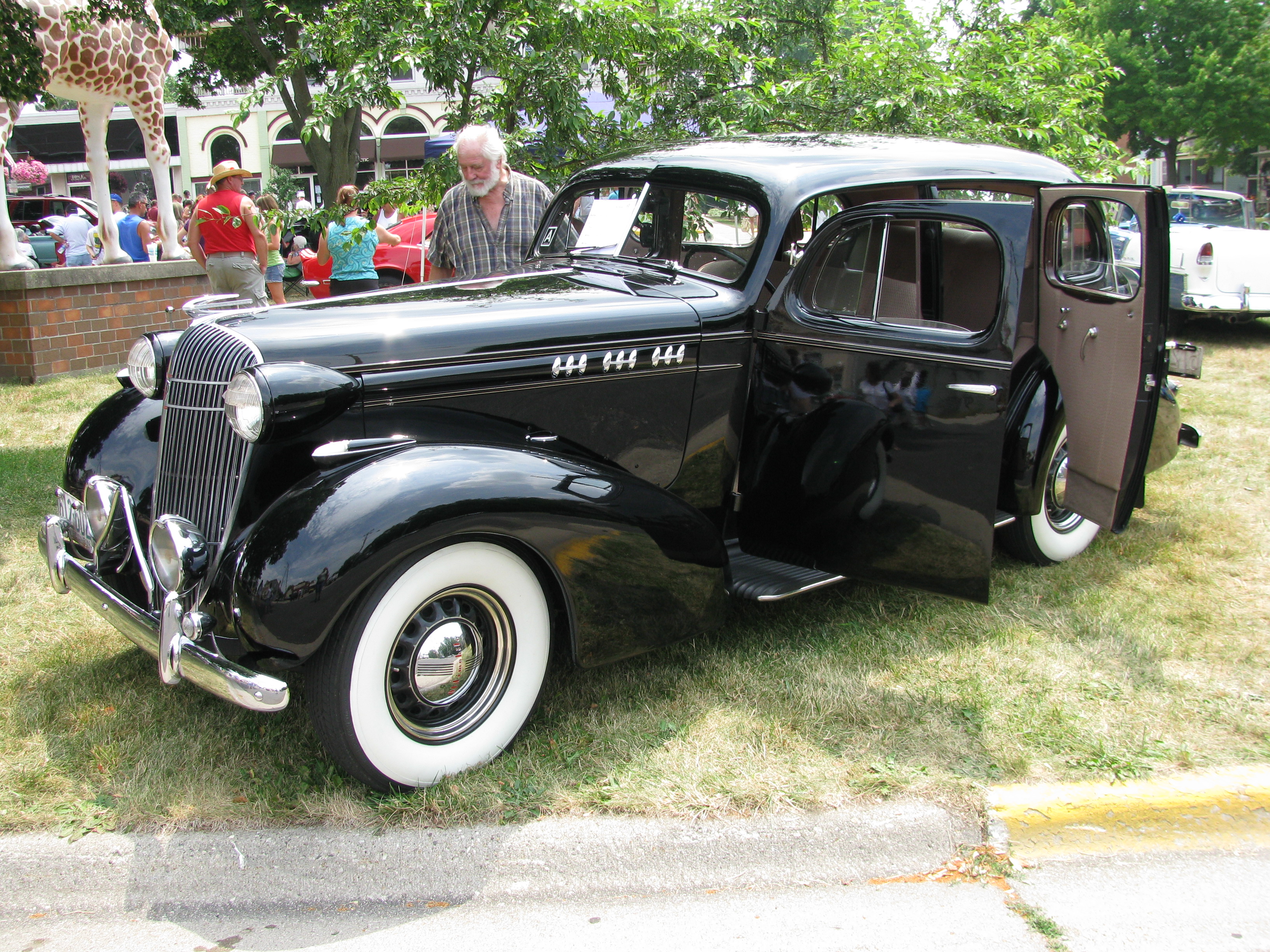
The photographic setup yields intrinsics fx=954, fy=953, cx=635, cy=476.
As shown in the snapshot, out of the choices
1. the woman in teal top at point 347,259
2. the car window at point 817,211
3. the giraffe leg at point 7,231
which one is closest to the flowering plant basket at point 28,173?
the giraffe leg at point 7,231

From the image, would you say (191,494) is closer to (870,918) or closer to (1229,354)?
(870,918)

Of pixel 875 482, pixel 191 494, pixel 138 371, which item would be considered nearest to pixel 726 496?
pixel 875 482

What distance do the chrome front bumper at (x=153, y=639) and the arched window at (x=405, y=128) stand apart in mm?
33195

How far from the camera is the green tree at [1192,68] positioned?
84.4ft

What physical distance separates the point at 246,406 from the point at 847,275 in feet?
7.29

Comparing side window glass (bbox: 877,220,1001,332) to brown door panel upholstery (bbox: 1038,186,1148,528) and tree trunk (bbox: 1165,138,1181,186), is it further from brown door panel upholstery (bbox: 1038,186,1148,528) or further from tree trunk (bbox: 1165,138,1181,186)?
tree trunk (bbox: 1165,138,1181,186)

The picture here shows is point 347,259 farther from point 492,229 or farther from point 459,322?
point 459,322

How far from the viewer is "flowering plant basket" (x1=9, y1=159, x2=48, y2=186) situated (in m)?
26.4

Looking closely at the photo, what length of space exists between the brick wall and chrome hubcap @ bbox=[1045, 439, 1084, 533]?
7.08 m

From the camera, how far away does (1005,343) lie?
10.1 feet

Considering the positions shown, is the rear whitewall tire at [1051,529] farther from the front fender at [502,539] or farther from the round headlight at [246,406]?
the round headlight at [246,406]

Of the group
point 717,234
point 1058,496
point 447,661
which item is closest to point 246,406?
→ point 447,661

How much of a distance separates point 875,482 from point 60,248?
17069mm

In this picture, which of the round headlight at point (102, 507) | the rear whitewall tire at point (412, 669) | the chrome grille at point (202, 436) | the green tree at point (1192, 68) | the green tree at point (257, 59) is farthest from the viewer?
the green tree at point (1192, 68)
